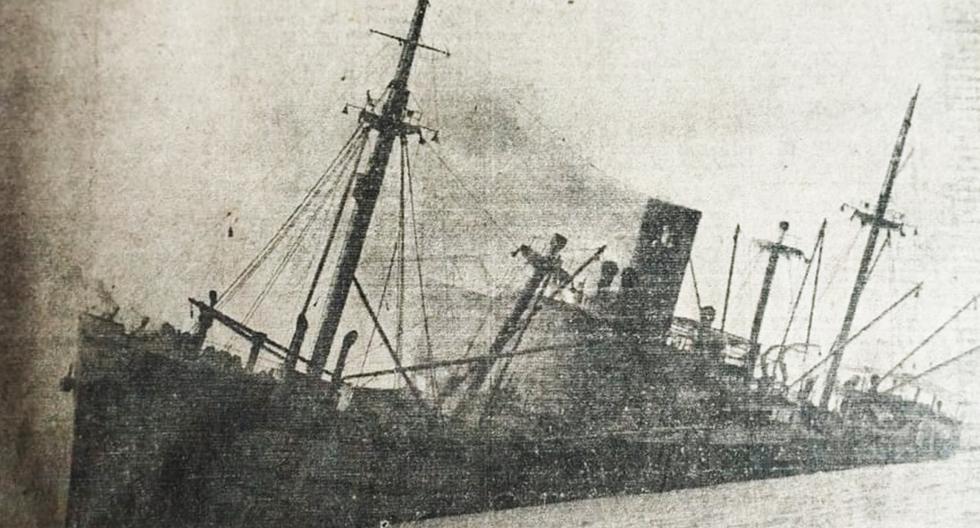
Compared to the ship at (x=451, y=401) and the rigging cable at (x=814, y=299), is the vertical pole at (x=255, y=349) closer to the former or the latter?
A: the ship at (x=451, y=401)

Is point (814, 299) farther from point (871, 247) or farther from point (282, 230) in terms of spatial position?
point (282, 230)

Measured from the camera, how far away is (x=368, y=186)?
7.38ft

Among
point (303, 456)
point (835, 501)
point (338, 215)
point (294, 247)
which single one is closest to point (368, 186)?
point (338, 215)

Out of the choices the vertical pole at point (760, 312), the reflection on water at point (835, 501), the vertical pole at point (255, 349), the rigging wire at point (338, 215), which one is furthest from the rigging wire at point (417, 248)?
the vertical pole at point (760, 312)

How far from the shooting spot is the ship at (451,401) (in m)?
2.14

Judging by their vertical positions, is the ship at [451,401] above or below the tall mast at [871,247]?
below

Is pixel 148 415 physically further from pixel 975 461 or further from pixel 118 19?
pixel 975 461

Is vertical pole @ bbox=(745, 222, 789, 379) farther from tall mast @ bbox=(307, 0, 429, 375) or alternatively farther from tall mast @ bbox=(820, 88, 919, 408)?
tall mast @ bbox=(307, 0, 429, 375)

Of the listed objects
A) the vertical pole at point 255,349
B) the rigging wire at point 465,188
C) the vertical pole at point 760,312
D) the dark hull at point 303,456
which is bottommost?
the dark hull at point 303,456

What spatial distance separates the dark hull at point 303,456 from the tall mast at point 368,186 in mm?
166

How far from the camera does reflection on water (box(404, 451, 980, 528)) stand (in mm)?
2412

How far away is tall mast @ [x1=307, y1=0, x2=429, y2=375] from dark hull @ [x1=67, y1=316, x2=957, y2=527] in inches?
6.5

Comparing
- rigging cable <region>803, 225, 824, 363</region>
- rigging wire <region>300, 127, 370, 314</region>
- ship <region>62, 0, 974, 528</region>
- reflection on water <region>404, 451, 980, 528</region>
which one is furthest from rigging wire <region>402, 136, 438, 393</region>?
rigging cable <region>803, 225, 824, 363</region>

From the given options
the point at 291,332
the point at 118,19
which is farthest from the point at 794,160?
the point at 118,19
